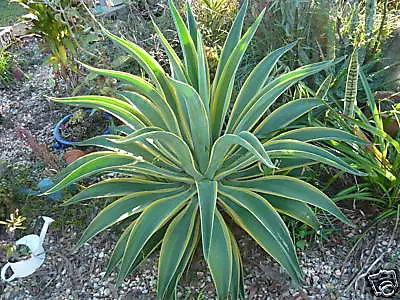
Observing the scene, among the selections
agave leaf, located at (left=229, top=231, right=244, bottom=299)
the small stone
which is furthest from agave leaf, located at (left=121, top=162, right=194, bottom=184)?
the small stone

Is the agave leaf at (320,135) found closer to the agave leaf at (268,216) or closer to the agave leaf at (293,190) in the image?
the agave leaf at (293,190)

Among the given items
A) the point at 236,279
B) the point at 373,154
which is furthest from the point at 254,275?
the point at 373,154

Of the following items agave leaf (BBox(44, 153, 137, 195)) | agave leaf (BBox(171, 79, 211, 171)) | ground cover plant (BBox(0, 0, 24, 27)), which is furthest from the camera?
ground cover plant (BBox(0, 0, 24, 27))

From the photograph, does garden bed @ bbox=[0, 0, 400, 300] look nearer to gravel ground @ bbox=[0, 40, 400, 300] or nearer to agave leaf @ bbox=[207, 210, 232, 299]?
gravel ground @ bbox=[0, 40, 400, 300]

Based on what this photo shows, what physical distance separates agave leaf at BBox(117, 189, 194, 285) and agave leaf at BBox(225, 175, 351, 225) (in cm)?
31

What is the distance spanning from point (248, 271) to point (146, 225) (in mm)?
552

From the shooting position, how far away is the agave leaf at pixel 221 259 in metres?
1.61

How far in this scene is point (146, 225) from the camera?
169 centimetres

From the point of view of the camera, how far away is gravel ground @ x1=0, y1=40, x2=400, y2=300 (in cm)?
185

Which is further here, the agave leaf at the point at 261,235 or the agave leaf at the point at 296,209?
the agave leaf at the point at 296,209

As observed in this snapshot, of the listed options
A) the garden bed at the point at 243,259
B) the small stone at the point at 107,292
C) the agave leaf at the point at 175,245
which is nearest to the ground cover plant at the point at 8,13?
the garden bed at the point at 243,259

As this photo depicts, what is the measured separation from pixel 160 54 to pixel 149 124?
3.85 feet

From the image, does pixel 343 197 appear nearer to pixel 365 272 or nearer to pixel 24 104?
pixel 365 272

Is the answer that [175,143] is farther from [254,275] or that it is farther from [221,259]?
[254,275]
